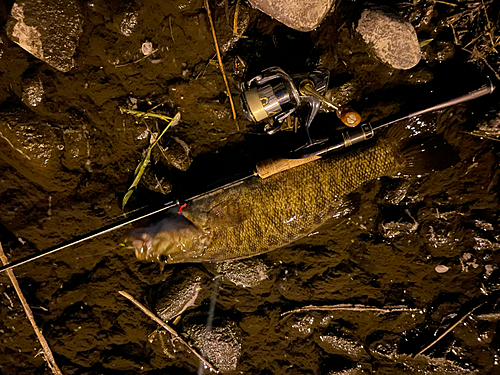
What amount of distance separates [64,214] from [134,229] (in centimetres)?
95

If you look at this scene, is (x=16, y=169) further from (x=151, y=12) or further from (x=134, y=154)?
(x=151, y=12)

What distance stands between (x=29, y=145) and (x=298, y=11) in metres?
3.16

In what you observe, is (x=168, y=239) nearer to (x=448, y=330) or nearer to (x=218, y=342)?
(x=218, y=342)

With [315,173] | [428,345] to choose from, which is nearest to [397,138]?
[315,173]

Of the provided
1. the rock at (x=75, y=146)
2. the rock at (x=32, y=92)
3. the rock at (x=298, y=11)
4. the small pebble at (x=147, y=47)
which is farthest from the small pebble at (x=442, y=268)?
the rock at (x=32, y=92)

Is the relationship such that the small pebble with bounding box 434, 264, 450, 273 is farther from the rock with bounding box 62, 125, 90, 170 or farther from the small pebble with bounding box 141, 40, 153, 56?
the rock with bounding box 62, 125, 90, 170

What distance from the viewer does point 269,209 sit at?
10.1ft

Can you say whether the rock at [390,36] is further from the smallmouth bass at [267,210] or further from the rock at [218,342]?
the rock at [218,342]

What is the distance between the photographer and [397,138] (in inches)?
124

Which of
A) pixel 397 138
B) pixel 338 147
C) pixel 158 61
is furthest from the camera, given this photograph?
pixel 158 61

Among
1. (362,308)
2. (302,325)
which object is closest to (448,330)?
(362,308)

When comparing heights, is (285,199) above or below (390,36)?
below

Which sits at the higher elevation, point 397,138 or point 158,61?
point 158,61

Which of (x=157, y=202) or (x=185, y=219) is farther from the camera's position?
(x=157, y=202)
